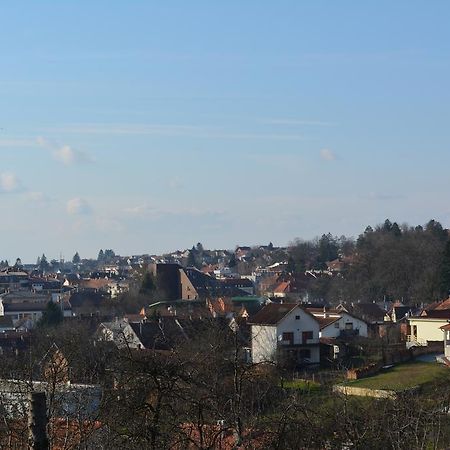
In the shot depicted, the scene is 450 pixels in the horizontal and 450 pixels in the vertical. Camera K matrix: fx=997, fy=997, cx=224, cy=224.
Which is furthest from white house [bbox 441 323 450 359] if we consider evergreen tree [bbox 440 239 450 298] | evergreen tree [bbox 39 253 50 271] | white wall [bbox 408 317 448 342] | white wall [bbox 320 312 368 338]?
evergreen tree [bbox 39 253 50 271]

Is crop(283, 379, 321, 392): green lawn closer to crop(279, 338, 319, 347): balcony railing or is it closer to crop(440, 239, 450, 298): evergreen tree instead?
crop(279, 338, 319, 347): balcony railing

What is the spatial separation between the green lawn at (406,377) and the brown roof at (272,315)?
5.31 metres

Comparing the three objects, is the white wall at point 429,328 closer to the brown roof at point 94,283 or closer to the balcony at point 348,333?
the balcony at point 348,333

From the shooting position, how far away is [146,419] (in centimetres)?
808

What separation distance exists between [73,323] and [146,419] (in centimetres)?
3828

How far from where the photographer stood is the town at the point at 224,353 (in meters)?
8.77

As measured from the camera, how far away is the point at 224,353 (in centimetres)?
2197

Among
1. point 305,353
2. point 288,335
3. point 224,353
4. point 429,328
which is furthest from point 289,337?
point 224,353

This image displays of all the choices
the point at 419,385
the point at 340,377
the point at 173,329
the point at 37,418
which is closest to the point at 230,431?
the point at 37,418

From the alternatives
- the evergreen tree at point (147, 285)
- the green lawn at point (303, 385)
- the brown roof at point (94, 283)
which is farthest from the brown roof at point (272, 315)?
the brown roof at point (94, 283)

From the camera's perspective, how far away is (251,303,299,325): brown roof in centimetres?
3553

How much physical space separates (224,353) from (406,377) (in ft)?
28.4

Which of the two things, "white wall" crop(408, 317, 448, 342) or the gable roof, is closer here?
"white wall" crop(408, 317, 448, 342)

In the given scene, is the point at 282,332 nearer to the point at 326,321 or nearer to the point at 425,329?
the point at 326,321
